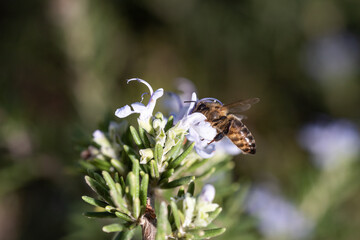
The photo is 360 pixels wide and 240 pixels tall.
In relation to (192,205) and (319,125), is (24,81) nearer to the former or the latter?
(319,125)

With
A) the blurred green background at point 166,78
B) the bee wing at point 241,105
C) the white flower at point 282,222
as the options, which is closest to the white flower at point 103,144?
the bee wing at point 241,105

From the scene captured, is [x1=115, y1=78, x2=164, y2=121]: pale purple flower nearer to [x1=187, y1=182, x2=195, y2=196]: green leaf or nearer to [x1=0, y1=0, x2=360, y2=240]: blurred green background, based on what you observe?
[x1=187, y1=182, x2=195, y2=196]: green leaf

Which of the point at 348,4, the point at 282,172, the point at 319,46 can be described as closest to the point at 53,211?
the point at 282,172

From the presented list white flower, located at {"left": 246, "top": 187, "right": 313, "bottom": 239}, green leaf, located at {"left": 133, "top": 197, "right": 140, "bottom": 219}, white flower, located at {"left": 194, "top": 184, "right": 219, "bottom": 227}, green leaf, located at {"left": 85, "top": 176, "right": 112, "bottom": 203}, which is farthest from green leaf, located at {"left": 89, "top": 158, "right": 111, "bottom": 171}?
white flower, located at {"left": 246, "top": 187, "right": 313, "bottom": 239}

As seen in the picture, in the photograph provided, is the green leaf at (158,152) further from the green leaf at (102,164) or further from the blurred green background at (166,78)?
the blurred green background at (166,78)

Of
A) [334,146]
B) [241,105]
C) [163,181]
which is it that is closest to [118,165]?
[163,181]
